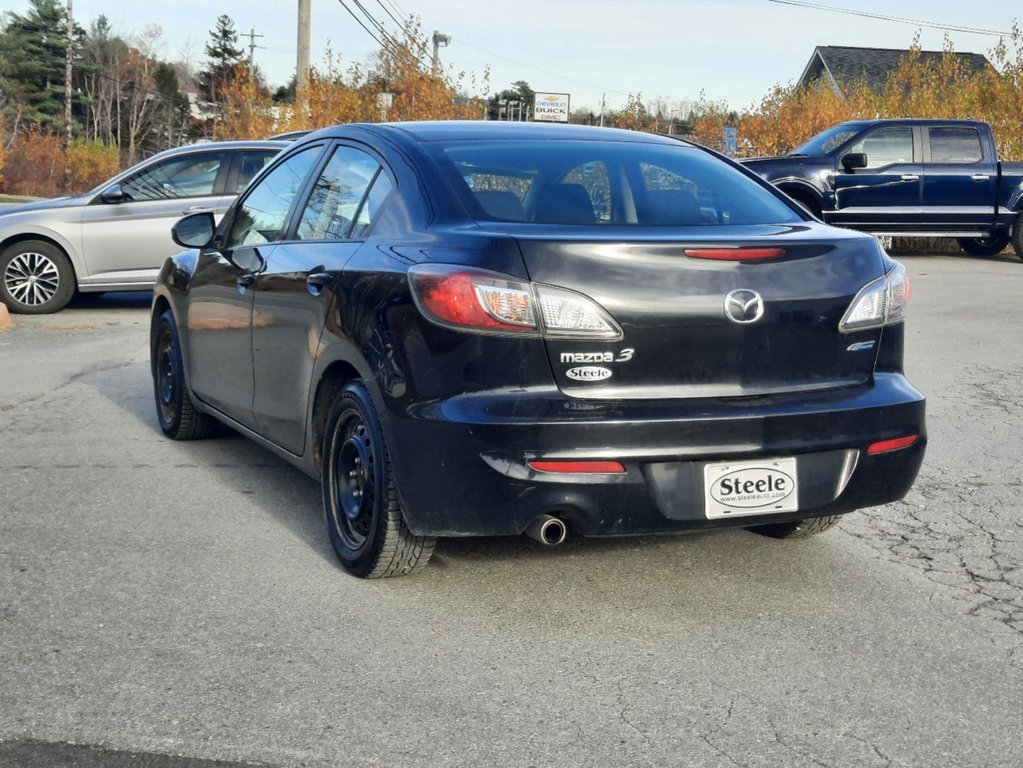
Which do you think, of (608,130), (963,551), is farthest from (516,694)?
(608,130)

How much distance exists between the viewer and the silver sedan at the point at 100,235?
13078 mm

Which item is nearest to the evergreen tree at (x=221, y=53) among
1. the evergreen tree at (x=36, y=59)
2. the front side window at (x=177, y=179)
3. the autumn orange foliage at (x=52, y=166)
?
the evergreen tree at (x=36, y=59)

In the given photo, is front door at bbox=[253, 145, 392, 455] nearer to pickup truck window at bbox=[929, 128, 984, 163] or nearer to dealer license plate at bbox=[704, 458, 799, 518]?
dealer license plate at bbox=[704, 458, 799, 518]

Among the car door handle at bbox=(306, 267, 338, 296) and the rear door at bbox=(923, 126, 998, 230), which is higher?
the rear door at bbox=(923, 126, 998, 230)

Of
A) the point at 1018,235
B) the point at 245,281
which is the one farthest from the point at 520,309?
the point at 1018,235

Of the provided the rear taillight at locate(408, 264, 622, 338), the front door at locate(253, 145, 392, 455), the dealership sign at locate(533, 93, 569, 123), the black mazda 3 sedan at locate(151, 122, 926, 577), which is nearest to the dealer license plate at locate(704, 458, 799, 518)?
the black mazda 3 sedan at locate(151, 122, 926, 577)

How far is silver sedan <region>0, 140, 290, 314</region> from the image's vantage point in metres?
13.1

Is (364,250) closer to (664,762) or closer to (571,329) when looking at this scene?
(571,329)

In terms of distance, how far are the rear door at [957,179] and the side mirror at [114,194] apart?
461 inches

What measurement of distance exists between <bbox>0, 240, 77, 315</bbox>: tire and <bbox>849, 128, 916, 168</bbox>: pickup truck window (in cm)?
1170

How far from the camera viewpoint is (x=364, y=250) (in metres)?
4.61

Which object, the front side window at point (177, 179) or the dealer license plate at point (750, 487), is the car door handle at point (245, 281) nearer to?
the dealer license plate at point (750, 487)

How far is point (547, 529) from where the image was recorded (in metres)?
4.14

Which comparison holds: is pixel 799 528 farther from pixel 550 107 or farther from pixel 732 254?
pixel 550 107
